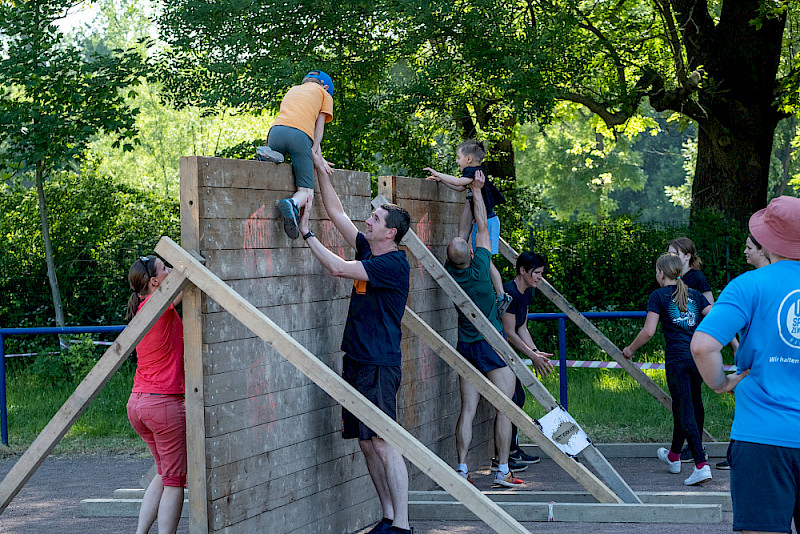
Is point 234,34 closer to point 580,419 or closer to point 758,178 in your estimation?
point 580,419

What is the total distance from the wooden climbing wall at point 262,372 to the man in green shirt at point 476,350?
123 cm

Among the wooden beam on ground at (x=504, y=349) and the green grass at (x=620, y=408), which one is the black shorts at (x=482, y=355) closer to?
the wooden beam on ground at (x=504, y=349)

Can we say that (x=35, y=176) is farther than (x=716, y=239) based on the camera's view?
No

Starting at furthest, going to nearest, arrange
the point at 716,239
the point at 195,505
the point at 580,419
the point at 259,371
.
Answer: the point at 716,239 → the point at 580,419 → the point at 259,371 → the point at 195,505

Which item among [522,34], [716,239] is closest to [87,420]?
[522,34]

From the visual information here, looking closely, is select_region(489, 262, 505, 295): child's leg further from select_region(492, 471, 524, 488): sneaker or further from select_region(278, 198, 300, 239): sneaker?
select_region(278, 198, 300, 239): sneaker

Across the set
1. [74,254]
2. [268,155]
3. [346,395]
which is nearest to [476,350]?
[268,155]

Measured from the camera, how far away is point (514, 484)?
23.4ft

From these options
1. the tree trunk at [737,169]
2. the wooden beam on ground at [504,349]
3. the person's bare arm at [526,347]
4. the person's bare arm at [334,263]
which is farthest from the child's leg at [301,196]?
the tree trunk at [737,169]

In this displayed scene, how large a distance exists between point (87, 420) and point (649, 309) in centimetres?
623

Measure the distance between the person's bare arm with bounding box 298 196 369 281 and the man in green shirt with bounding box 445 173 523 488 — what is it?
2196mm

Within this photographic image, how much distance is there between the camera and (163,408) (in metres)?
4.86

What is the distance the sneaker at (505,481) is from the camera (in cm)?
708

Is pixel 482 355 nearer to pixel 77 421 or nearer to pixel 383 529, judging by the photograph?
pixel 383 529
